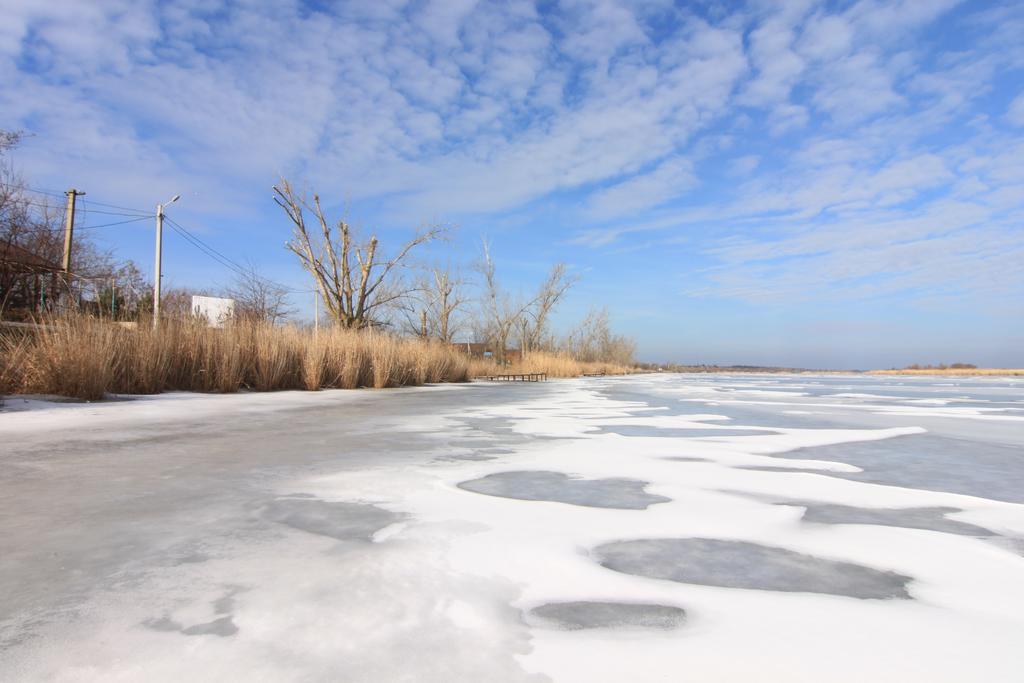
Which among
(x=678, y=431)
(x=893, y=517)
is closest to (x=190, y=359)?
(x=678, y=431)

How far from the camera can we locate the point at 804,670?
776 mm

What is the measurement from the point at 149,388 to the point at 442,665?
21.6 ft

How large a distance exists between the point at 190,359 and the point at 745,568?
7108mm

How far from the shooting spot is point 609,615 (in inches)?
37.8

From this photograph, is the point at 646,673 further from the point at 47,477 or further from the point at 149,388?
the point at 149,388

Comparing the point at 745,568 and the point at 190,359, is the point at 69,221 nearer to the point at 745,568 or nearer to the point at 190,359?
the point at 190,359

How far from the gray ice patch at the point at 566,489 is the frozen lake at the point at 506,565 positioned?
0.01m

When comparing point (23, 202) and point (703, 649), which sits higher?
point (23, 202)

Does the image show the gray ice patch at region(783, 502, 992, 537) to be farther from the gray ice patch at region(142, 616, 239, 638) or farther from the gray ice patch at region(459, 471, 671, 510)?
the gray ice patch at region(142, 616, 239, 638)

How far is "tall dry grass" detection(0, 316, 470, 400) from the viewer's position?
4.98 m

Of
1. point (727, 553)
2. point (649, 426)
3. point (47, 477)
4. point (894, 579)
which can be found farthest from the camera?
point (649, 426)

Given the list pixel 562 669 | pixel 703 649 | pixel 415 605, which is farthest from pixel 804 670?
pixel 415 605

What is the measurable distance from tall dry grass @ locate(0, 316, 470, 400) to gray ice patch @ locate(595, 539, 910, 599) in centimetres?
570

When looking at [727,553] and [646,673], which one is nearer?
[646,673]
